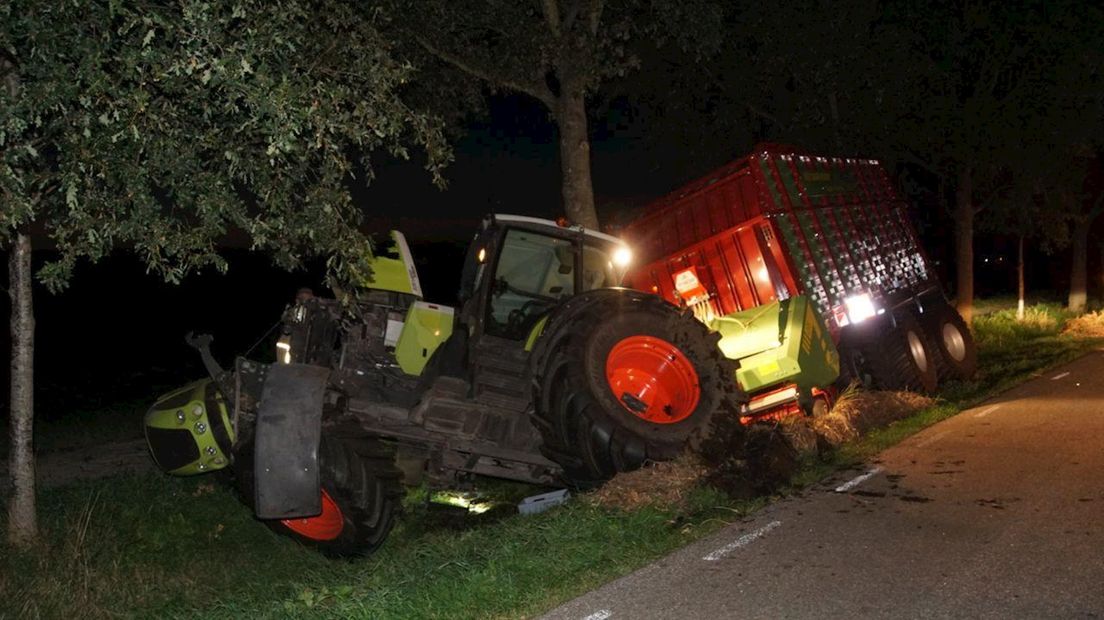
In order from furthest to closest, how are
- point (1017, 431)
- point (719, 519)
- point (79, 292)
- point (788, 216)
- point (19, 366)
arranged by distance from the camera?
point (79, 292) → point (788, 216) → point (1017, 431) → point (19, 366) → point (719, 519)

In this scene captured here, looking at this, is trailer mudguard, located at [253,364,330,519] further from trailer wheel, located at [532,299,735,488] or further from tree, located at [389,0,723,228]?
tree, located at [389,0,723,228]

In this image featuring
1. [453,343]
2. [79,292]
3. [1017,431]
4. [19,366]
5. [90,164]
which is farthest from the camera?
[79,292]

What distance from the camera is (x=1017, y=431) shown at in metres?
10.0

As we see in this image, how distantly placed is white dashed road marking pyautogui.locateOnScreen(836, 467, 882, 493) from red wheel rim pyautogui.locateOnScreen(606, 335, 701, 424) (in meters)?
1.30

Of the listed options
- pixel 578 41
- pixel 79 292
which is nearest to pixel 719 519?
pixel 578 41

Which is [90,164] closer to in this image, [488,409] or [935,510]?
[488,409]

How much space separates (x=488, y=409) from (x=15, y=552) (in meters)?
3.95

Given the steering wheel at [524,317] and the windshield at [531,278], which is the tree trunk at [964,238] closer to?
the windshield at [531,278]

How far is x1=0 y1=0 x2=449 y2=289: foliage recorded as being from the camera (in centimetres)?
570

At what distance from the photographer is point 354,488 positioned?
762cm

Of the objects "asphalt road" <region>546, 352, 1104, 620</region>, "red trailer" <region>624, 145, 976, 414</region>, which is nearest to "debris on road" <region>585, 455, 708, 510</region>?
"asphalt road" <region>546, 352, 1104, 620</region>

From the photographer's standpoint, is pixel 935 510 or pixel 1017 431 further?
pixel 1017 431

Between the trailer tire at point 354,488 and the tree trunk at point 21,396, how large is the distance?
1816 mm

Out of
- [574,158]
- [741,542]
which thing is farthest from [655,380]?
[574,158]
